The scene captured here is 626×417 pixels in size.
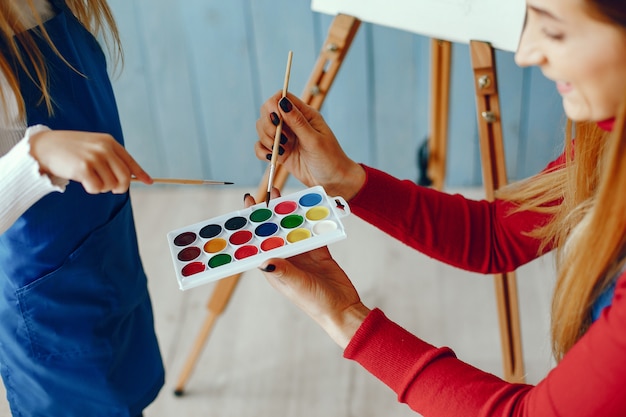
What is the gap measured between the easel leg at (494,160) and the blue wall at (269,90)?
2.23 feet

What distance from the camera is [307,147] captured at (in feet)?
3.28

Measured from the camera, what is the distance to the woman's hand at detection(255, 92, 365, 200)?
976 millimetres

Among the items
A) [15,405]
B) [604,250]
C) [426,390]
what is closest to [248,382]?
[15,405]

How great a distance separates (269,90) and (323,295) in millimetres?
1190

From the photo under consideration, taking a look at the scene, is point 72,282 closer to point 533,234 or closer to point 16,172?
point 16,172

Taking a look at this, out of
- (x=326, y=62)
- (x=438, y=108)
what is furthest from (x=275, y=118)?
(x=438, y=108)

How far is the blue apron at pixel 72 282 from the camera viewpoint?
34.9 inches

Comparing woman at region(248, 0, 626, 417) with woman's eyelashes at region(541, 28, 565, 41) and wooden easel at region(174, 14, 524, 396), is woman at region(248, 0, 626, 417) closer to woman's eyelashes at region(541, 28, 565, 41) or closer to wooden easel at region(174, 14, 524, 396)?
woman's eyelashes at region(541, 28, 565, 41)

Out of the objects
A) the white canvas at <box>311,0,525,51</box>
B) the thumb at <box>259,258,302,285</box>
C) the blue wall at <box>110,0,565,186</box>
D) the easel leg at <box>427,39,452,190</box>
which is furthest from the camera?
the blue wall at <box>110,0,565,186</box>

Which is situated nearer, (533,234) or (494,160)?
(533,234)

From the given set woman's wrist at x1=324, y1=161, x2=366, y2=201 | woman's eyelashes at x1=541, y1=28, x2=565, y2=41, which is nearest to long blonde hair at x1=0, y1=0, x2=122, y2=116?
woman's wrist at x1=324, y1=161, x2=366, y2=201

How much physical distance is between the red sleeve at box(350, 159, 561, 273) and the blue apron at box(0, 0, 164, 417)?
37cm

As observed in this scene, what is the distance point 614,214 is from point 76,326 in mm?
713

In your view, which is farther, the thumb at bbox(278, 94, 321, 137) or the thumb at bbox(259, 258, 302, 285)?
the thumb at bbox(278, 94, 321, 137)
